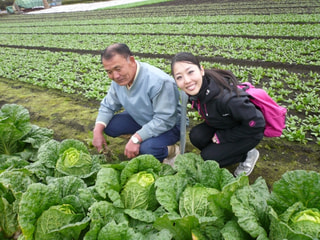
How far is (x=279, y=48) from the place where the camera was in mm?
7539

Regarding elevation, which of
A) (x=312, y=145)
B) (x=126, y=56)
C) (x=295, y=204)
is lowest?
(x=312, y=145)

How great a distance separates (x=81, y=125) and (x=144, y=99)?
2.14 metres

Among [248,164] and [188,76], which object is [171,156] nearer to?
[248,164]

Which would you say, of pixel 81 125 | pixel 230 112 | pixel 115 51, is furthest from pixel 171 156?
pixel 81 125

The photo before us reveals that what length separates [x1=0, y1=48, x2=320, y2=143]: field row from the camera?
3856 mm

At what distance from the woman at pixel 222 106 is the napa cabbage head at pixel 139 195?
34.3 inches

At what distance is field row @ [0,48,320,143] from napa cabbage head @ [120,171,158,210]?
2.43 meters

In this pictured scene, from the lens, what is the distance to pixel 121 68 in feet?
7.65

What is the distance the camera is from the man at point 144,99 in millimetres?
2340

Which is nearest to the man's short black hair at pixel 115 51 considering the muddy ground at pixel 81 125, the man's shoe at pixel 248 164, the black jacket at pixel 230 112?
the black jacket at pixel 230 112

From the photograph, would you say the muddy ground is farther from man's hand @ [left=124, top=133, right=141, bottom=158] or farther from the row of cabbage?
the row of cabbage

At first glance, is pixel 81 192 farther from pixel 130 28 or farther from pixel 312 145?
pixel 130 28

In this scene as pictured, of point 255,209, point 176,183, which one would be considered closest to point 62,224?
point 176,183

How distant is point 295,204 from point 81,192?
1.30m
